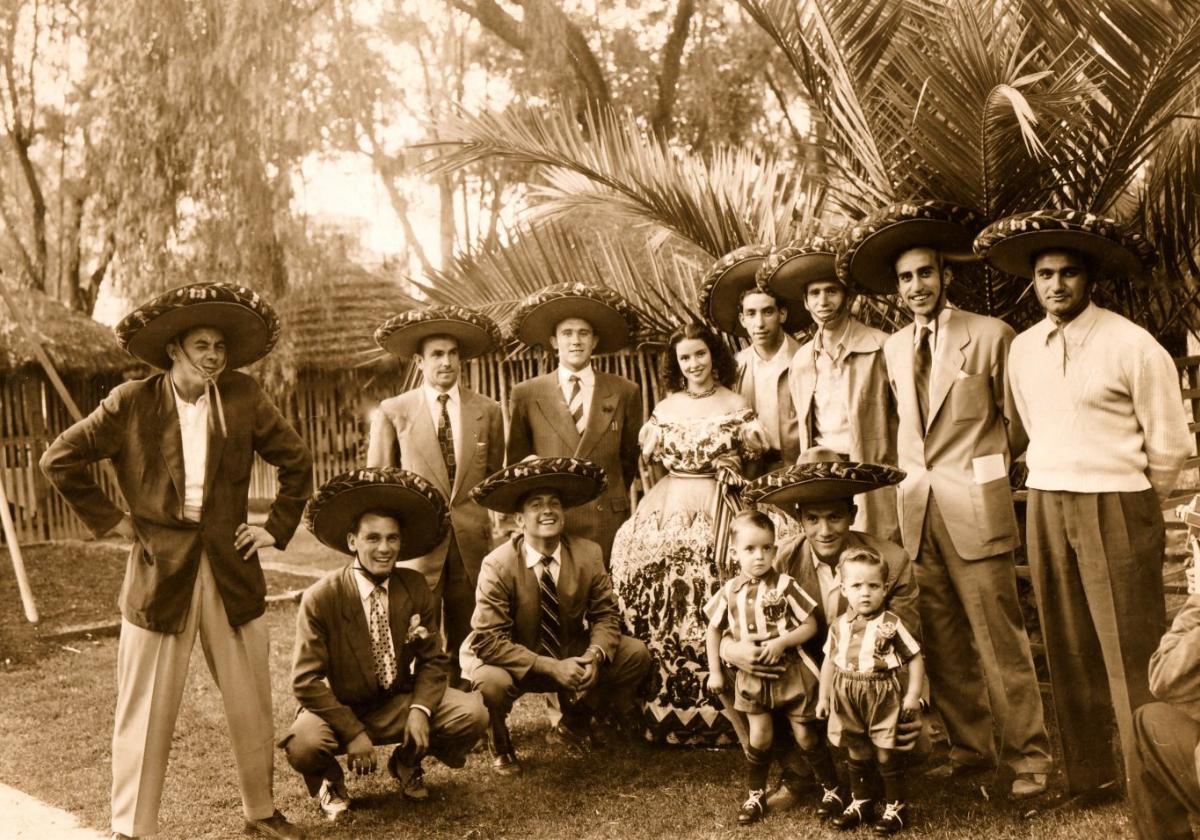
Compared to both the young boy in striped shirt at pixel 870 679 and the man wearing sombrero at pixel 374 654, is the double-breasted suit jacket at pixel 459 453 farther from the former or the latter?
the young boy in striped shirt at pixel 870 679

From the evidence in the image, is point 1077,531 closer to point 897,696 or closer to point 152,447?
point 897,696

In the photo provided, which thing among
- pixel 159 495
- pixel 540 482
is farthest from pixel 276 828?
pixel 540 482

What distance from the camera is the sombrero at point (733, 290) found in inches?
219

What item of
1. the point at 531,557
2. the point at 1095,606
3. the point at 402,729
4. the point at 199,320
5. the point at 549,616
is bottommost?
the point at 402,729

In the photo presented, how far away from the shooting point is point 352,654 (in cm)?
482

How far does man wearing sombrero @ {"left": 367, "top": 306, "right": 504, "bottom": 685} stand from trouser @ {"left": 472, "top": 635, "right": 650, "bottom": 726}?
0.64 meters

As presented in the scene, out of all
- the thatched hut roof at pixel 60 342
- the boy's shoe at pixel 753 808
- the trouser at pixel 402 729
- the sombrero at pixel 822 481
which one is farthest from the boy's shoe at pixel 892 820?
the thatched hut roof at pixel 60 342

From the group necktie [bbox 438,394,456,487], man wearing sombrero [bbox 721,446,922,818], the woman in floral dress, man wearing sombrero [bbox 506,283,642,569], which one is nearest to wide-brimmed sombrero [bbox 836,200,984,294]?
man wearing sombrero [bbox 721,446,922,818]

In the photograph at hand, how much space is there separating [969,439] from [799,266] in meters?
1.12

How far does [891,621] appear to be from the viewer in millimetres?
4176

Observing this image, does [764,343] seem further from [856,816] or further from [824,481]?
[856,816]

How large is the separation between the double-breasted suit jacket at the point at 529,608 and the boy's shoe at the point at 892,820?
4.86 feet

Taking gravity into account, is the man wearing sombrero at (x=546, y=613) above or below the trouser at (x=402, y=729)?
above

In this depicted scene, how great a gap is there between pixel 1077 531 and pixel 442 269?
4.68 m
